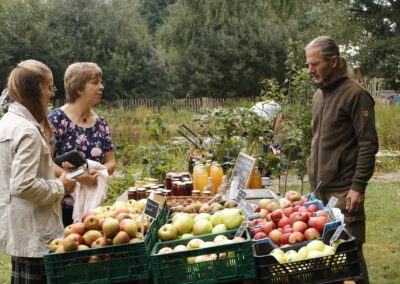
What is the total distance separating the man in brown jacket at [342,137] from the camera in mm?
3496

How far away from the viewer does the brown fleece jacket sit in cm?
349

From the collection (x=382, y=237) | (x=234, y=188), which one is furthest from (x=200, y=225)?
(x=382, y=237)

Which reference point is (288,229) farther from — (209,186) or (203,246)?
(209,186)

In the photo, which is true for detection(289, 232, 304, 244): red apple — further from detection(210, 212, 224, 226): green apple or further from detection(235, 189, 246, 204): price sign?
detection(235, 189, 246, 204): price sign

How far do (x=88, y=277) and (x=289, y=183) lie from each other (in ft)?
25.4

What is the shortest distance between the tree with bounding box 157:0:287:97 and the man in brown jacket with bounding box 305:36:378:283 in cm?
2243

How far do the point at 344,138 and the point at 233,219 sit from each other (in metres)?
1.08

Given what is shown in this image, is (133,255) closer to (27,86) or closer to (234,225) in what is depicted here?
(234,225)

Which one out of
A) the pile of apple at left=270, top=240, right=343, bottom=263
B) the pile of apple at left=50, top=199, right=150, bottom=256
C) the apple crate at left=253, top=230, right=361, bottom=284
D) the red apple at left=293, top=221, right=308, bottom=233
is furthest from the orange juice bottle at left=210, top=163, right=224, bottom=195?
the apple crate at left=253, top=230, right=361, bottom=284

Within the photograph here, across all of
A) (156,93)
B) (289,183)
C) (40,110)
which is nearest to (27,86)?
(40,110)

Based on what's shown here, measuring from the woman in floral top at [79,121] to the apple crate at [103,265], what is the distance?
117cm

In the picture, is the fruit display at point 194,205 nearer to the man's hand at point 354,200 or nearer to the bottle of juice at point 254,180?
the bottle of juice at point 254,180

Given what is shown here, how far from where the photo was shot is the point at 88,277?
2.61 m

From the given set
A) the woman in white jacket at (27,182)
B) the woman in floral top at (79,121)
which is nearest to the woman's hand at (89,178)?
the woman in floral top at (79,121)
